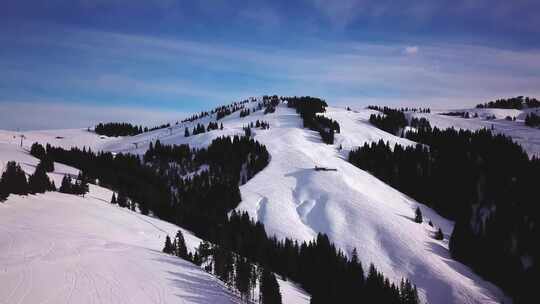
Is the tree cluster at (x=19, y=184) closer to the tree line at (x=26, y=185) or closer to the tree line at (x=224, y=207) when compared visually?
the tree line at (x=26, y=185)

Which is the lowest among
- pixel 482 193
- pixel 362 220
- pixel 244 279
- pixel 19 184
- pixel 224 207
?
pixel 224 207

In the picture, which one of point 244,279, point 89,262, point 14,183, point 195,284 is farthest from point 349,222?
point 14,183

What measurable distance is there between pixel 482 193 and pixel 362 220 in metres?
69.4

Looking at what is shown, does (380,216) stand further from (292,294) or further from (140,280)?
(140,280)

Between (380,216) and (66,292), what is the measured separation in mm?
85276

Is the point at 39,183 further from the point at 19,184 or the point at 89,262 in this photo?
the point at 89,262

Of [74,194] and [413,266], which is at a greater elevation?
[74,194]

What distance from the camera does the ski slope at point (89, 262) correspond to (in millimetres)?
44031

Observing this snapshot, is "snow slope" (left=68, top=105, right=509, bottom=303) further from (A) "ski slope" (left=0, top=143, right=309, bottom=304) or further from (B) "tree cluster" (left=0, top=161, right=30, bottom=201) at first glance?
(B) "tree cluster" (left=0, top=161, right=30, bottom=201)

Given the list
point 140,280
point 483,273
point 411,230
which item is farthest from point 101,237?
point 483,273

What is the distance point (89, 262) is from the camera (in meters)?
54.0

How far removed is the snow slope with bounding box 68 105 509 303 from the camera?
3322 inches

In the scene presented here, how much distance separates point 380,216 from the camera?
107 meters

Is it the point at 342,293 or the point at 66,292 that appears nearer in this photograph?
the point at 66,292
